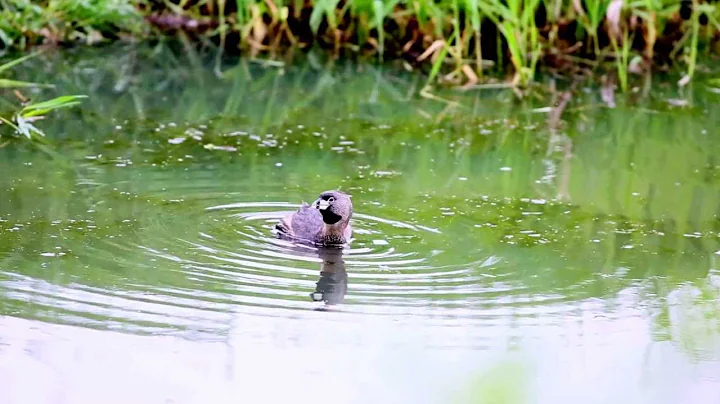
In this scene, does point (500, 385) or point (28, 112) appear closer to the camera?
point (500, 385)

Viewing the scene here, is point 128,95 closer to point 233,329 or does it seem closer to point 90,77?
point 90,77

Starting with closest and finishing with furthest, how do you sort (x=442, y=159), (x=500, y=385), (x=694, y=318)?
1. (x=500, y=385)
2. (x=694, y=318)
3. (x=442, y=159)

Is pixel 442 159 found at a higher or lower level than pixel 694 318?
higher

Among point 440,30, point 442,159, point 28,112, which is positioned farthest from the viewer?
point 440,30

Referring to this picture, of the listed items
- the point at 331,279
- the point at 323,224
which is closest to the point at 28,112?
the point at 323,224

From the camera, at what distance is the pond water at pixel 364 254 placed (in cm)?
390

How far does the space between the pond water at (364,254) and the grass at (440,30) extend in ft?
3.00

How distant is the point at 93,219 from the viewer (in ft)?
17.8

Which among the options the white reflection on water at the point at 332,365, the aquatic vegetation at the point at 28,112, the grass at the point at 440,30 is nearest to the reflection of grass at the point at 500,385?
the white reflection on water at the point at 332,365

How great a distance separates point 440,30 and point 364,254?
458 centimetres

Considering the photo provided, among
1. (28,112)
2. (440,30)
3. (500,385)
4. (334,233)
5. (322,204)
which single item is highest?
(440,30)

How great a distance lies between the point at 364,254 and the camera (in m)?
5.28

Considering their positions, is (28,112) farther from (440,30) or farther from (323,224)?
(440,30)

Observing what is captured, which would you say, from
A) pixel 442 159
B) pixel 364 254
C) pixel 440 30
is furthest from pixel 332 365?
pixel 440 30
